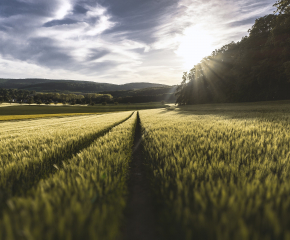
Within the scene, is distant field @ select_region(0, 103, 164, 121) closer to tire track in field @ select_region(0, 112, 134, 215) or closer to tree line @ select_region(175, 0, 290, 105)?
tire track in field @ select_region(0, 112, 134, 215)

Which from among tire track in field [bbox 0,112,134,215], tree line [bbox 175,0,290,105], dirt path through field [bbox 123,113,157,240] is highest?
tree line [bbox 175,0,290,105]

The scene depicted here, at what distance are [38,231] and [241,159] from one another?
87.7 inches

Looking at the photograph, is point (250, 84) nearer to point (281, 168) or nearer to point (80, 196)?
point (281, 168)

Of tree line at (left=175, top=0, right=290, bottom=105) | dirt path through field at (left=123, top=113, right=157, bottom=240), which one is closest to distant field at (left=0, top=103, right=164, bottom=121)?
dirt path through field at (left=123, top=113, right=157, bottom=240)

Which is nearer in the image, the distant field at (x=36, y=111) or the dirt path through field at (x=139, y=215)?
the dirt path through field at (x=139, y=215)

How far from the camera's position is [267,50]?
20469mm

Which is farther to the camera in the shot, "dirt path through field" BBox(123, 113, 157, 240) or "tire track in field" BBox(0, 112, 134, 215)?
"tire track in field" BBox(0, 112, 134, 215)

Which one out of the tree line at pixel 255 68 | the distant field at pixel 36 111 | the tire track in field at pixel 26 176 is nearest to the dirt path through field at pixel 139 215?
the tire track in field at pixel 26 176

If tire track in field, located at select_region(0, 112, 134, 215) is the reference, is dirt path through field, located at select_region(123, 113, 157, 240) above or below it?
below

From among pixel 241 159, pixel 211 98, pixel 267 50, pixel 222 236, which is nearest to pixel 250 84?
pixel 267 50

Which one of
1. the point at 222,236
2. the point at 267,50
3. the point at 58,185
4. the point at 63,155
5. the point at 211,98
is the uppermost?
the point at 267,50

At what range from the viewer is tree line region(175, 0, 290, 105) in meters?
17.2

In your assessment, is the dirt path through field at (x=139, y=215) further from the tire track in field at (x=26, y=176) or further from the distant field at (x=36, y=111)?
the distant field at (x=36, y=111)

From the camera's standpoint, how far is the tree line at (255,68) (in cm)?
1720
